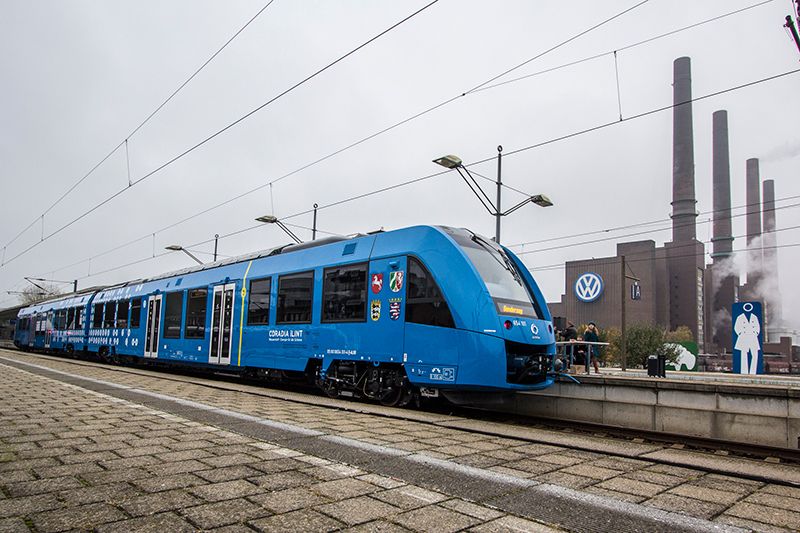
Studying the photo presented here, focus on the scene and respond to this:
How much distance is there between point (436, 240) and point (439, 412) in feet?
9.36

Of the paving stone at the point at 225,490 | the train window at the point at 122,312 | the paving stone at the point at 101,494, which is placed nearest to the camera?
the paving stone at the point at 101,494

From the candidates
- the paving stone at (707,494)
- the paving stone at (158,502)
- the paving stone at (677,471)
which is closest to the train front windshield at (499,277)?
the paving stone at (677,471)

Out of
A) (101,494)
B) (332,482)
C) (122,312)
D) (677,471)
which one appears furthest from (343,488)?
(122,312)

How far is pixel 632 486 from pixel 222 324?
11812mm

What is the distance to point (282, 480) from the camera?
4.11 metres

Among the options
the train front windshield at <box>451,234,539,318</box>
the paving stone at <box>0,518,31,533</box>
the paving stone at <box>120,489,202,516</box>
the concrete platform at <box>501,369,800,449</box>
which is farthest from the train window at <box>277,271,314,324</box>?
the paving stone at <box>0,518,31,533</box>

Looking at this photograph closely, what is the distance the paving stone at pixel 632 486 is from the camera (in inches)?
167

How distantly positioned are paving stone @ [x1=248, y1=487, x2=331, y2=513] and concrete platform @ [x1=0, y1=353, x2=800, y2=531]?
0.01 m

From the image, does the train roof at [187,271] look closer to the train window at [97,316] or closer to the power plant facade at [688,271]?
the train window at [97,316]

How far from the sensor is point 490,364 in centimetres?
815

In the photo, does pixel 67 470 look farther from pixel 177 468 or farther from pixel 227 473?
pixel 227 473

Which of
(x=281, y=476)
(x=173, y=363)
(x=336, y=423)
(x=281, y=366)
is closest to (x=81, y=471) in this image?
(x=281, y=476)

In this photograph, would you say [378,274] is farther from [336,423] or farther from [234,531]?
[234,531]

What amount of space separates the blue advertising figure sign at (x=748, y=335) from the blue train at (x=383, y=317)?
12.9 metres
